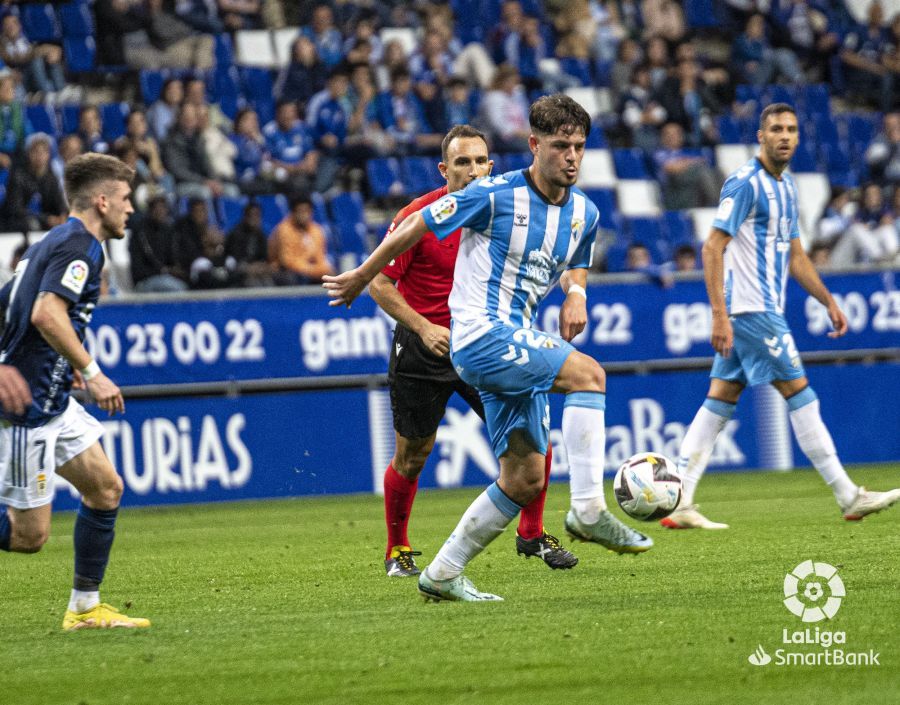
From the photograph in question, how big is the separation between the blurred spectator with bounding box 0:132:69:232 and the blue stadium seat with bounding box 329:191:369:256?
276 cm

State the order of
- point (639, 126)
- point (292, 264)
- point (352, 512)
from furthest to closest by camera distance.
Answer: point (639, 126), point (292, 264), point (352, 512)

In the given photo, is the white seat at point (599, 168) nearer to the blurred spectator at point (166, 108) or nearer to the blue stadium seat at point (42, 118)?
the blurred spectator at point (166, 108)

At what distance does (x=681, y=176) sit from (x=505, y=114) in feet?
7.18

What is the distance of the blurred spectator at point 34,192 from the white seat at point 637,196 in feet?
21.5

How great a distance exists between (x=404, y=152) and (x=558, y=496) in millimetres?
5883

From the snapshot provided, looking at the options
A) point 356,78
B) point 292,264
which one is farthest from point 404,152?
point 292,264

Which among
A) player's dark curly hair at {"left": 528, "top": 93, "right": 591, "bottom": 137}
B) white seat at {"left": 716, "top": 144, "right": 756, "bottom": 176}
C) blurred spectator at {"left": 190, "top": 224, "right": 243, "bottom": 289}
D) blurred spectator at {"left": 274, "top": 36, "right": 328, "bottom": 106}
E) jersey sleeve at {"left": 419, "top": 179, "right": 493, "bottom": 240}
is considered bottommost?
blurred spectator at {"left": 190, "top": 224, "right": 243, "bottom": 289}

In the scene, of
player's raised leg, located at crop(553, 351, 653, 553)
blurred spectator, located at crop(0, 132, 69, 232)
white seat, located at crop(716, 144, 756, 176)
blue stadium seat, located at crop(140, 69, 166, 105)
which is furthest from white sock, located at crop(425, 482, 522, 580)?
white seat, located at crop(716, 144, 756, 176)

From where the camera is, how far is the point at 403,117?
17.0m

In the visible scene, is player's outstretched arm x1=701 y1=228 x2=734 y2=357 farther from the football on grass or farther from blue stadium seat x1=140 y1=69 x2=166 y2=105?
blue stadium seat x1=140 y1=69 x2=166 y2=105

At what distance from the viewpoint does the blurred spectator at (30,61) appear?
16.1 meters

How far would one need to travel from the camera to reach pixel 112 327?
40.5ft

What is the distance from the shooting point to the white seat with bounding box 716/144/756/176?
61.5ft

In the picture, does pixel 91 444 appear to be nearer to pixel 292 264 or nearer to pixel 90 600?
pixel 90 600
